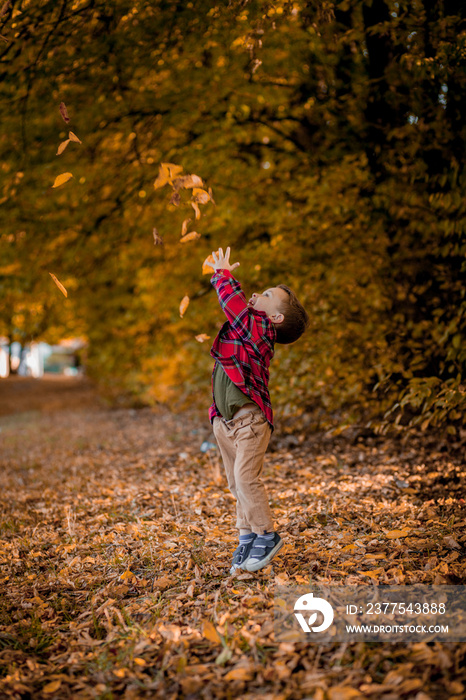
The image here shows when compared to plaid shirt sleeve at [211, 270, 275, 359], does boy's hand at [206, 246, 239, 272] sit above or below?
above

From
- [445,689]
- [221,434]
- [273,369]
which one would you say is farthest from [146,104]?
[445,689]

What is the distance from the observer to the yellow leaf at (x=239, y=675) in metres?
2.01

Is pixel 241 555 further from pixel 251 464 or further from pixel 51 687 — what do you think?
pixel 51 687

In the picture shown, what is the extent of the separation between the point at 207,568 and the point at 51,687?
44.4 inches

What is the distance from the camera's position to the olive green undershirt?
2.78 meters

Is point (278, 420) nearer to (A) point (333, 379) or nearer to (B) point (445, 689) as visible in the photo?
(A) point (333, 379)

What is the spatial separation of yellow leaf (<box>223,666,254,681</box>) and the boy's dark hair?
5.22 feet

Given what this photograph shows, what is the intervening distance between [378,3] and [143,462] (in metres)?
5.25

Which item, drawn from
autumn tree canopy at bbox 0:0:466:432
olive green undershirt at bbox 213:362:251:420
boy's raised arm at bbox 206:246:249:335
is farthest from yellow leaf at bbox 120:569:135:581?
autumn tree canopy at bbox 0:0:466:432

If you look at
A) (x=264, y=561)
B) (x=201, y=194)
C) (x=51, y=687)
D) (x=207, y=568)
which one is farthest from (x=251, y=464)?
(x=201, y=194)

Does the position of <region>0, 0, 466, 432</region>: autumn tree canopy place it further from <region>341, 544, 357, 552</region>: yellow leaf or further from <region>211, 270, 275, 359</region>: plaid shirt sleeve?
<region>341, 544, 357, 552</region>: yellow leaf

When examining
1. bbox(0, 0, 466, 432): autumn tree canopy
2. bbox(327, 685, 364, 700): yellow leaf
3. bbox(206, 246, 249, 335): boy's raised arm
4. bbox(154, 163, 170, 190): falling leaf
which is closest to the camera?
bbox(327, 685, 364, 700): yellow leaf

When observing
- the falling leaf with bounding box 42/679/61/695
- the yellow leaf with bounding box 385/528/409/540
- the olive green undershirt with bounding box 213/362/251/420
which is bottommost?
the falling leaf with bounding box 42/679/61/695

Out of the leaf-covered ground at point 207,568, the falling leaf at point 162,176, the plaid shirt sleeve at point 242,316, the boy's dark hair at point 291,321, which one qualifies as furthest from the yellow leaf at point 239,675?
the falling leaf at point 162,176
